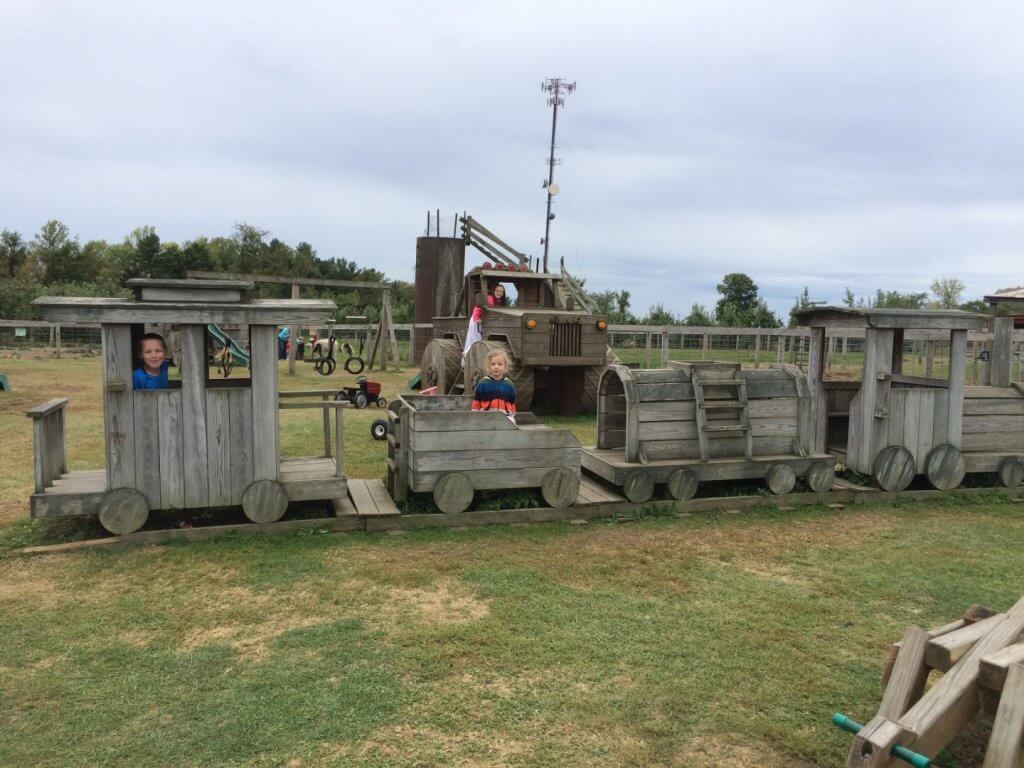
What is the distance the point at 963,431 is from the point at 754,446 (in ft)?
8.30

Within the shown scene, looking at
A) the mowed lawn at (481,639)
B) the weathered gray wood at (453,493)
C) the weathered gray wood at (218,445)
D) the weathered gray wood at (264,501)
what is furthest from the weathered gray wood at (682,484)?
the weathered gray wood at (218,445)

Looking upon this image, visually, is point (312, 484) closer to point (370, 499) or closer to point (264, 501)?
point (264, 501)

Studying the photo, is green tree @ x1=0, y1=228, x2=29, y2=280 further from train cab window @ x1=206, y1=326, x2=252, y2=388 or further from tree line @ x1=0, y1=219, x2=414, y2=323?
train cab window @ x1=206, y1=326, x2=252, y2=388

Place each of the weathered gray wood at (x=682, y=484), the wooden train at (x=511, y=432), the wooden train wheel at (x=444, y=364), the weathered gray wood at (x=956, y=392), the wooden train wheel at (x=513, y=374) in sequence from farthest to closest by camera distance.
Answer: the wooden train wheel at (x=444, y=364), the wooden train wheel at (x=513, y=374), the weathered gray wood at (x=956, y=392), the weathered gray wood at (x=682, y=484), the wooden train at (x=511, y=432)

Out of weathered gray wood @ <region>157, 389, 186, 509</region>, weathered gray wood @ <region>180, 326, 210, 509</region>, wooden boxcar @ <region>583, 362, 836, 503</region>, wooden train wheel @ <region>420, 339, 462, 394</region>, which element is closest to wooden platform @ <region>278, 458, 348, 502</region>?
weathered gray wood @ <region>180, 326, 210, 509</region>

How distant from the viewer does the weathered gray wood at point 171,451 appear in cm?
578

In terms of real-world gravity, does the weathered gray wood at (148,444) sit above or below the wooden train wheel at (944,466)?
above

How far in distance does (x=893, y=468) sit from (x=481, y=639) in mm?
5336

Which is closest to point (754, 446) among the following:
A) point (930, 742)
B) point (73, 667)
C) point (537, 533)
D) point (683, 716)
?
point (537, 533)

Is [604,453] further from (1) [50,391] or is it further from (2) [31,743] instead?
(1) [50,391]

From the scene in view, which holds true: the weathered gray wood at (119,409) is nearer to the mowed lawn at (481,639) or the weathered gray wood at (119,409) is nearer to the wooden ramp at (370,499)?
the mowed lawn at (481,639)

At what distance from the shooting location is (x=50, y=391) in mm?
16188

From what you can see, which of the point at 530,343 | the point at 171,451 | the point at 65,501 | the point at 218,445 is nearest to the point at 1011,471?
the point at 530,343

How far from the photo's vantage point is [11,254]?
53750mm
